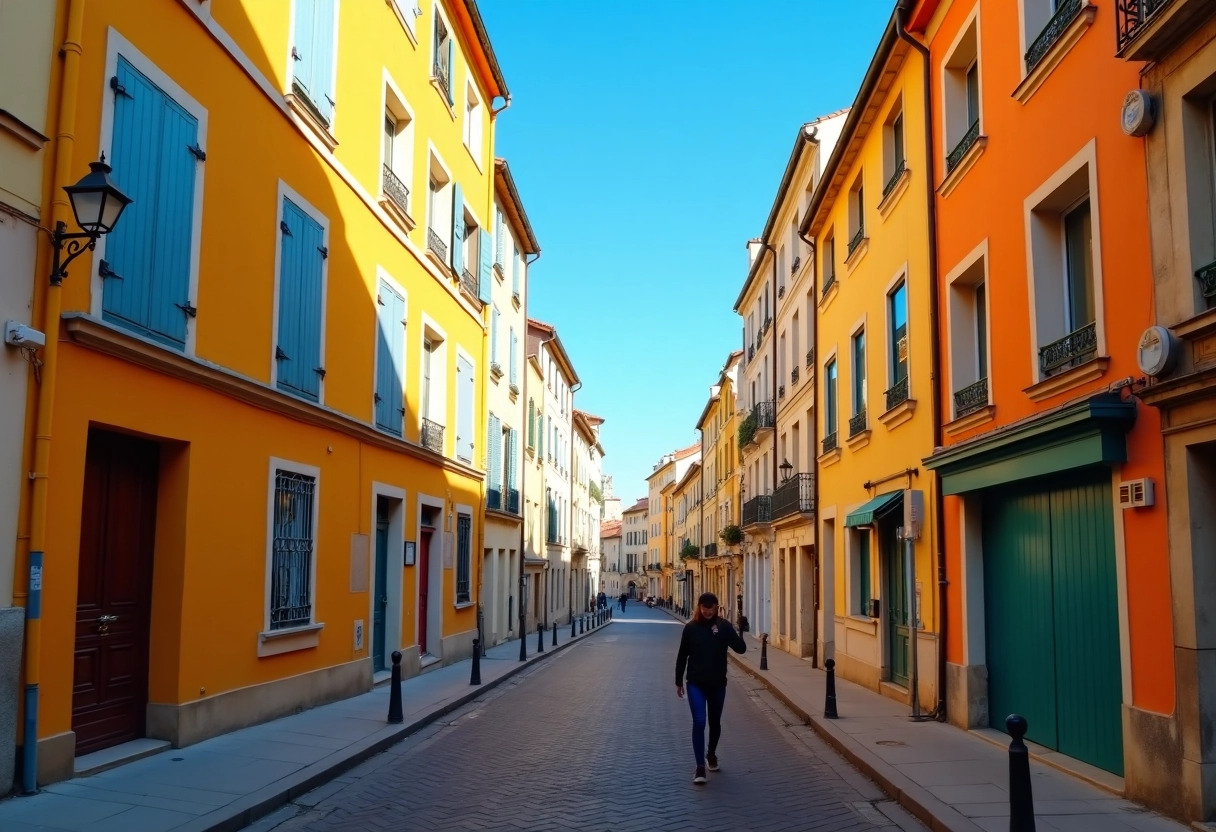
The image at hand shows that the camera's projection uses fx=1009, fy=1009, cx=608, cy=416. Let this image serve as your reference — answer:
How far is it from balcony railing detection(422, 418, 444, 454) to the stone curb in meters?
5.79

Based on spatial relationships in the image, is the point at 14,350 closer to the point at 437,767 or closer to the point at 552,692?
the point at 437,767

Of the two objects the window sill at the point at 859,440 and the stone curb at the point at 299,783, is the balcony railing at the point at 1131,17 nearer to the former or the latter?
the stone curb at the point at 299,783

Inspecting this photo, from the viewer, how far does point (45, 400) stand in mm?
7312

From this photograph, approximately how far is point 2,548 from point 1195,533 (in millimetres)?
8163

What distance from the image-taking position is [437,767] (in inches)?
373

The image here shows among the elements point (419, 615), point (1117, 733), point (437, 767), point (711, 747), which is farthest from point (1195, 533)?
point (419, 615)

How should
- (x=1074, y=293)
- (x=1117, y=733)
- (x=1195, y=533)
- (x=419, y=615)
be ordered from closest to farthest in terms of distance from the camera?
(x=1195, y=533), (x=1117, y=733), (x=1074, y=293), (x=419, y=615)

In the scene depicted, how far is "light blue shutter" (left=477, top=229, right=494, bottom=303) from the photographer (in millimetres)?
22141

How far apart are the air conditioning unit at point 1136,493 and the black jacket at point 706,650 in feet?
11.0

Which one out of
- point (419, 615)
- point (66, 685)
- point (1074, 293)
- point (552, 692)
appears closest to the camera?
point (66, 685)

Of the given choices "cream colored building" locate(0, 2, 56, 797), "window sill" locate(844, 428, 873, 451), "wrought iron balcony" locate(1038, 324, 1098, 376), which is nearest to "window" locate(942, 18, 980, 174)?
"wrought iron balcony" locate(1038, 324, 1098, 376)

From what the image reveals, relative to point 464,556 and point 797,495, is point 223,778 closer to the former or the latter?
point 464,556

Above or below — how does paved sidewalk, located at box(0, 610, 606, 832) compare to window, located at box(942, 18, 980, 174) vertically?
below

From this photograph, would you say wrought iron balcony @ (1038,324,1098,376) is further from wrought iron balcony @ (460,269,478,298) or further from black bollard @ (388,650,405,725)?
wrought iron balcony @ (460,269,478,298)
